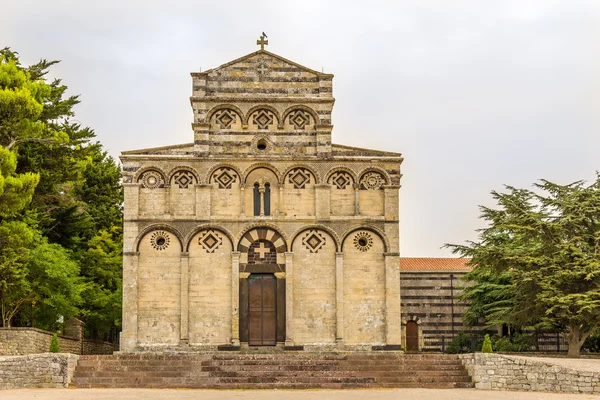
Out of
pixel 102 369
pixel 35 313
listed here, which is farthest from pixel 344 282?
pixel 35 313

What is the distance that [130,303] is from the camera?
1280 inches

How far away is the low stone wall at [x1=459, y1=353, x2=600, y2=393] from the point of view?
25266 mm

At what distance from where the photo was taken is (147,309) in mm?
32719

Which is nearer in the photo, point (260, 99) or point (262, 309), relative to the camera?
point (262, 309)

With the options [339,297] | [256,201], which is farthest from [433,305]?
[256,201]

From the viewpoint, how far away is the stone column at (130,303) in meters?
32.3

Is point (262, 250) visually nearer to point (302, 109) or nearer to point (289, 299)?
point (289, 299)

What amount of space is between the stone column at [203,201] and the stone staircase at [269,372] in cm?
689

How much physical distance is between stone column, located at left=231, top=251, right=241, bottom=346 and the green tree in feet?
32.3

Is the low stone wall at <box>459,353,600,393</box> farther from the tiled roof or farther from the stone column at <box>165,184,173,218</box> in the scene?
the tiled roof

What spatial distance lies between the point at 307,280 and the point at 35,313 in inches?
475

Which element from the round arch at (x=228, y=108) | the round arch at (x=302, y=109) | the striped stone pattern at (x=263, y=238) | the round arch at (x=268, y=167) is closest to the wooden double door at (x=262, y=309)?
the striped stone pattern at (x=263, y=238)

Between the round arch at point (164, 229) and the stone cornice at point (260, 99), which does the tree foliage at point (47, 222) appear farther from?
the stone cornice at point (260, 99)

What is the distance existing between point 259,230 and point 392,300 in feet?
20.0
